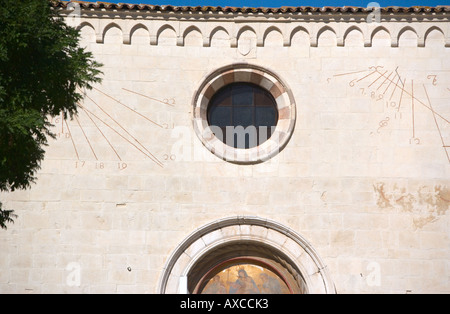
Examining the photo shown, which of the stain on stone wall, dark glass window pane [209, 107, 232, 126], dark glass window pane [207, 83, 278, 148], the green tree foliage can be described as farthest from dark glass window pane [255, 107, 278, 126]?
the green tree foliage

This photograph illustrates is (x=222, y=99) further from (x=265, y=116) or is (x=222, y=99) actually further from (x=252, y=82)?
(x=265, y=116)

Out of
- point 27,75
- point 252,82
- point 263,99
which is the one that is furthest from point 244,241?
point 27,75

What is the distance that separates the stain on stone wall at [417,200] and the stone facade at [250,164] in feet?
0.08

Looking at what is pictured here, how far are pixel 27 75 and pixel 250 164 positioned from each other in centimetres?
505

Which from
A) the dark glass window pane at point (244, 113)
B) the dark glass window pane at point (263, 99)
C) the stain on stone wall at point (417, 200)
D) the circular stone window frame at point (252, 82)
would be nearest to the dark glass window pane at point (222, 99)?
the dark glass window pane at point (244, 113)

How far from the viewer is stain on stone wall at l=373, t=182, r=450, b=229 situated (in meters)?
13.8

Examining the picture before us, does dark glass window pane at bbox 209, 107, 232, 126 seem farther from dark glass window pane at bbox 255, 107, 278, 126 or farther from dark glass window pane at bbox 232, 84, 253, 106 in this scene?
dark glass window pane at bbox 255, 107, 278, 126

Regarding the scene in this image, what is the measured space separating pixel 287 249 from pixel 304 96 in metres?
2.87

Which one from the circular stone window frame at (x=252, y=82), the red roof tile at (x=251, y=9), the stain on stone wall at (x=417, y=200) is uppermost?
the red roof tile at (x=251, y=9)

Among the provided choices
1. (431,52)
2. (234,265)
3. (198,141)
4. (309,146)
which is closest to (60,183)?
(198,141)

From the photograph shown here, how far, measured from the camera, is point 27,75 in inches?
405

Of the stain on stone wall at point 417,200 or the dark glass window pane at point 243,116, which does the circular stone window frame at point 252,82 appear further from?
the stain on stone wall at point 417,200

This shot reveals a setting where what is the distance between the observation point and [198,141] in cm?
1412

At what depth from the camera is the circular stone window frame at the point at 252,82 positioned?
Answer: 1407 cm
